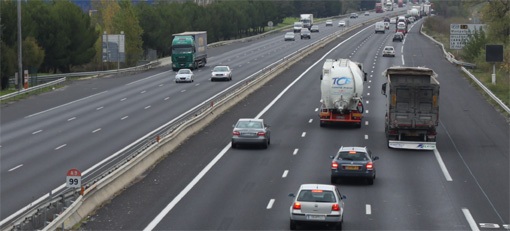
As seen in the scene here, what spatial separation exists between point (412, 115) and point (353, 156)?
9.85 metres

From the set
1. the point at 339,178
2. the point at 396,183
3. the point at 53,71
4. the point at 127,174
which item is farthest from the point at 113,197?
the point at 53,71

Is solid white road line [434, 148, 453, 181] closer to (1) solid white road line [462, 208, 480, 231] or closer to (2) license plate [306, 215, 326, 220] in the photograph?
(1) solid white road line [462, 208, 480, 231]

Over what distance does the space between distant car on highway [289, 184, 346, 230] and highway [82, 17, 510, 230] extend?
1507mm

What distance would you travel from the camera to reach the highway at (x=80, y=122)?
35.8m

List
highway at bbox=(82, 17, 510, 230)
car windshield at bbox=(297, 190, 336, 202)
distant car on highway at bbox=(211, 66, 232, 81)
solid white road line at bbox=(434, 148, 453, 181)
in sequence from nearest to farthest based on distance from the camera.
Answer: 1. car windshield at bbox=(297, 190, 336, 202)
2. highway at bbox=(82, 17, 510, 230)
3. solid white road line at bbox=(434, 148, 453, 181)
4. distant car on highway at bbox=(211, 66, 232, 81)

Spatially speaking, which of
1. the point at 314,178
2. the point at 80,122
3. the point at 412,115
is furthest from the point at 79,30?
the point at 314,178

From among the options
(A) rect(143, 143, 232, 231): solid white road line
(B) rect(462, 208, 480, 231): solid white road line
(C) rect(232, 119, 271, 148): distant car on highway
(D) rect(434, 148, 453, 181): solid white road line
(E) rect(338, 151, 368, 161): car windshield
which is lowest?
(D) rect(434, 148, 453, 181): solid white road line

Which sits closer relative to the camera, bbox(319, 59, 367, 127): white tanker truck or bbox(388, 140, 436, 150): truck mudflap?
bbox(388, 140, 436, 150): truck mudflap

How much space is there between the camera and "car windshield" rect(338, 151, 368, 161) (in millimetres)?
33156

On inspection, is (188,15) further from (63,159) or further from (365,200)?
(365,200)

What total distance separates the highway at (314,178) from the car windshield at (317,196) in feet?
5.61

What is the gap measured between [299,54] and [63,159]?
6284 cm

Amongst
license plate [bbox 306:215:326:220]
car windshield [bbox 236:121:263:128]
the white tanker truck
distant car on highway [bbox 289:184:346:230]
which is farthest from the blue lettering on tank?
license plate [bbox 306:215:326:220]

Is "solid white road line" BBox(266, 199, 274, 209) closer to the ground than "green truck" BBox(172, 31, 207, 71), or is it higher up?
closer to the ground
